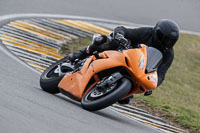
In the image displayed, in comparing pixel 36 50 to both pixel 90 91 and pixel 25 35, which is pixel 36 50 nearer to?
pixel 25 35

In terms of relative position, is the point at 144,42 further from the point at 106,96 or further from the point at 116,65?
the point at 106,96

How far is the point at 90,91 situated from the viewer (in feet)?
20.7

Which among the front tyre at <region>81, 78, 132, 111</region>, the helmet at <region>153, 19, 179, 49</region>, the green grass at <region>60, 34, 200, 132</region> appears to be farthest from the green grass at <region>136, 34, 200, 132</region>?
the front tyre at <region>81, 78, 132, 111</region>

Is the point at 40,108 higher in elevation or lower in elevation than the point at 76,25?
Answer: higher

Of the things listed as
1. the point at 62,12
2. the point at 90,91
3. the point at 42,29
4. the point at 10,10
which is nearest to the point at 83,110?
the point at 90,91

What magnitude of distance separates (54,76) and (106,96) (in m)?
1.63

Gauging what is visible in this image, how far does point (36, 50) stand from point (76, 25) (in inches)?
144

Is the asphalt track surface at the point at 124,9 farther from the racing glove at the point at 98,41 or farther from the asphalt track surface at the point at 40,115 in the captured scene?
the asphalt track surface at the point at 40,115

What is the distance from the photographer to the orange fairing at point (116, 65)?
6066 mm

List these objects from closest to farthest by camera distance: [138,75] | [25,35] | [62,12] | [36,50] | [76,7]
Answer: [138,75]
[36,50]
[25,35]
[62,12]
[76,7]

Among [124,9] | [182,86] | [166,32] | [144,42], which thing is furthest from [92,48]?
[124,9]

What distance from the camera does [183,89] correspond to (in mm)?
10938

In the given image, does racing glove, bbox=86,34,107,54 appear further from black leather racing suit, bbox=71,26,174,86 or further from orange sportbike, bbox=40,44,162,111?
orange sportbike, bbox=40,44,162,111

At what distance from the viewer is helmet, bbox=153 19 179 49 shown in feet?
21.0
